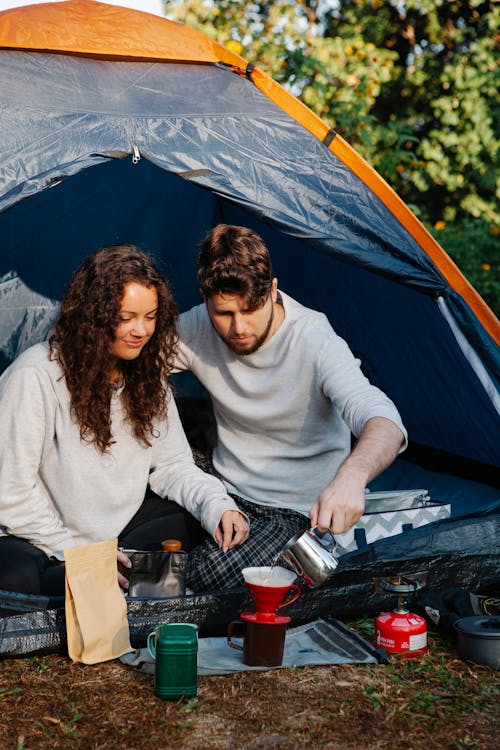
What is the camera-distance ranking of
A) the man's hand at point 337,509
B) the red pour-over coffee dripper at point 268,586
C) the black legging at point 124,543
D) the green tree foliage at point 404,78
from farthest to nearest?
the green tree foliage at point 404,78
the black legging at point 124,543
the red pour-over coffee dripper at point 268,586
the man's hand at point 337,509

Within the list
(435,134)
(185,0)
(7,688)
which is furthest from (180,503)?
(185,0)

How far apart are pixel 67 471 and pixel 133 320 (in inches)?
16.4

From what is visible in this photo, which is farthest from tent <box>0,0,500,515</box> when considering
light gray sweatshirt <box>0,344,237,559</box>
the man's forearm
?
the man's forearm

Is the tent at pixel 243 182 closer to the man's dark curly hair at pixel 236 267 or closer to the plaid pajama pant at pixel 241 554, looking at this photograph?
the man's dark curly hair at pixel 236 267

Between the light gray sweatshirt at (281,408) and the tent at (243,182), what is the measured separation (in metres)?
0.30

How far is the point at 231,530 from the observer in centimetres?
227

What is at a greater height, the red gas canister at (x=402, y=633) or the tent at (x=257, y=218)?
the tent at (x=257, y=218)

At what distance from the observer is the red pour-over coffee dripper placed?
74.6 inches

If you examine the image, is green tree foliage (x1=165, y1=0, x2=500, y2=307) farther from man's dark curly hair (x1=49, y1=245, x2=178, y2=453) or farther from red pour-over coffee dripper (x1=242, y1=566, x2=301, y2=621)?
red pour-over coffee dripper (x1=242, y1=566, x2=301, y2=621)

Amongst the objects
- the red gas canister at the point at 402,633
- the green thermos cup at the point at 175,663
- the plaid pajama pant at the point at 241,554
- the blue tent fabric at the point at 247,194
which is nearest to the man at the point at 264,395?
the plaid pajama pant at the point at 241,554

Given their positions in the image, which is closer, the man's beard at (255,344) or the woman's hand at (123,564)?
the woman's hand at (123,564)

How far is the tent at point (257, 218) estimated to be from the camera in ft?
7.84

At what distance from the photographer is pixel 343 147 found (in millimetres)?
2740

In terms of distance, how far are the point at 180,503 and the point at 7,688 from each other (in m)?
0.72
